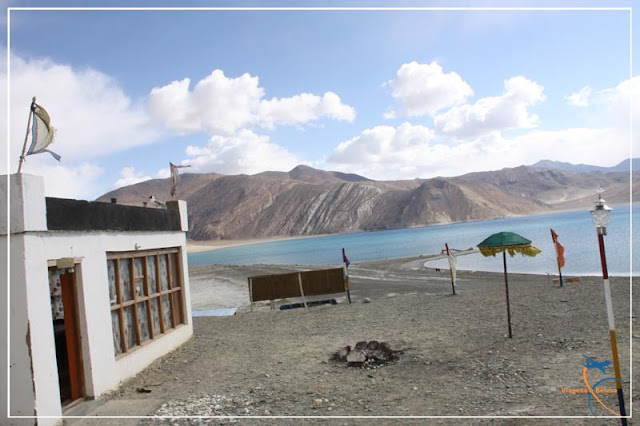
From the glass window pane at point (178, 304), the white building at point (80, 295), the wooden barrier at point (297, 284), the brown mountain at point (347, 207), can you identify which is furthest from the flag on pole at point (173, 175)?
the brown mountain at point (347, 207)

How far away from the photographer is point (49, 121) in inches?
267

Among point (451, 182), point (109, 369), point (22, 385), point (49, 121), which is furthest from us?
point (451, 182)

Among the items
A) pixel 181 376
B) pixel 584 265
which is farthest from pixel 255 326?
pixel 584 265

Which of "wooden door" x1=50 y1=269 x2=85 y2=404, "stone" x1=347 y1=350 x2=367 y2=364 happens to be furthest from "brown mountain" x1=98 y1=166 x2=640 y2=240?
"wooden door" x1=50 y1=269 x2=85 y2=404

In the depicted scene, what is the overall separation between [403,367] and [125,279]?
5.19 metres

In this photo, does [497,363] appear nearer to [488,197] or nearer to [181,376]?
[181,376]

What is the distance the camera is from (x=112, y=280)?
846 centimetres

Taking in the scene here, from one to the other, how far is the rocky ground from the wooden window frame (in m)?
0.61

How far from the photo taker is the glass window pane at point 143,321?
936cm

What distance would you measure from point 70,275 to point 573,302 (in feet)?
41.0

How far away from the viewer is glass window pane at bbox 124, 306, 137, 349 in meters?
8.79

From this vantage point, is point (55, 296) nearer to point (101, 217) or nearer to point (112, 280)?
point (112, 280)

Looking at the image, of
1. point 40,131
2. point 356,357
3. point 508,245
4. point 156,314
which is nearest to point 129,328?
point 156,314

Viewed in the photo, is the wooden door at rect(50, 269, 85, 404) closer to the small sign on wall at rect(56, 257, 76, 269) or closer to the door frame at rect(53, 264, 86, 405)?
the door frame at rect(53, 264, 86, 405)
